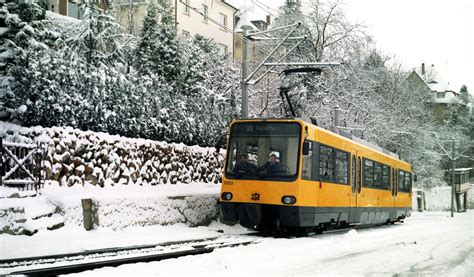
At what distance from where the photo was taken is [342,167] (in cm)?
1773

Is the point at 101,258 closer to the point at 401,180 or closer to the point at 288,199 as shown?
the point at 288,199

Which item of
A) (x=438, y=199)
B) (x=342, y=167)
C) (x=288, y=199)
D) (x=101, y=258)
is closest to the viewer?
(x=101, y=258)

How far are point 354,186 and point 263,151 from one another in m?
4.79

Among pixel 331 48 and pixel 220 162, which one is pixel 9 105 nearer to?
pixel 220 162

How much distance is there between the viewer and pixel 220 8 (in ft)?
167

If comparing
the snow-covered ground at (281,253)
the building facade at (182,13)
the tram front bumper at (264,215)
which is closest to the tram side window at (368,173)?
the snow-covered ground at (281,253)

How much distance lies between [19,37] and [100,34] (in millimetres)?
9778

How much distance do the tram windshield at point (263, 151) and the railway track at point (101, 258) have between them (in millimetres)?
2133

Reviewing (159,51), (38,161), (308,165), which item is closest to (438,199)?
(159,51)

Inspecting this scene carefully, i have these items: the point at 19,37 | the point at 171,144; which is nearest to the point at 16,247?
the point at 171,144

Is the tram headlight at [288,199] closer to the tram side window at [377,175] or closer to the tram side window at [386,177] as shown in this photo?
the tram side window at [377,175]

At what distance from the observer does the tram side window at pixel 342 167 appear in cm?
1736

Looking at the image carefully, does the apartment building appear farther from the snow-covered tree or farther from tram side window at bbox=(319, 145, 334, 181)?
tram side window at bbox=(319, 145, 334, 181)

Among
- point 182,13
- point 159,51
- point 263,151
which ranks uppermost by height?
point 182,13
